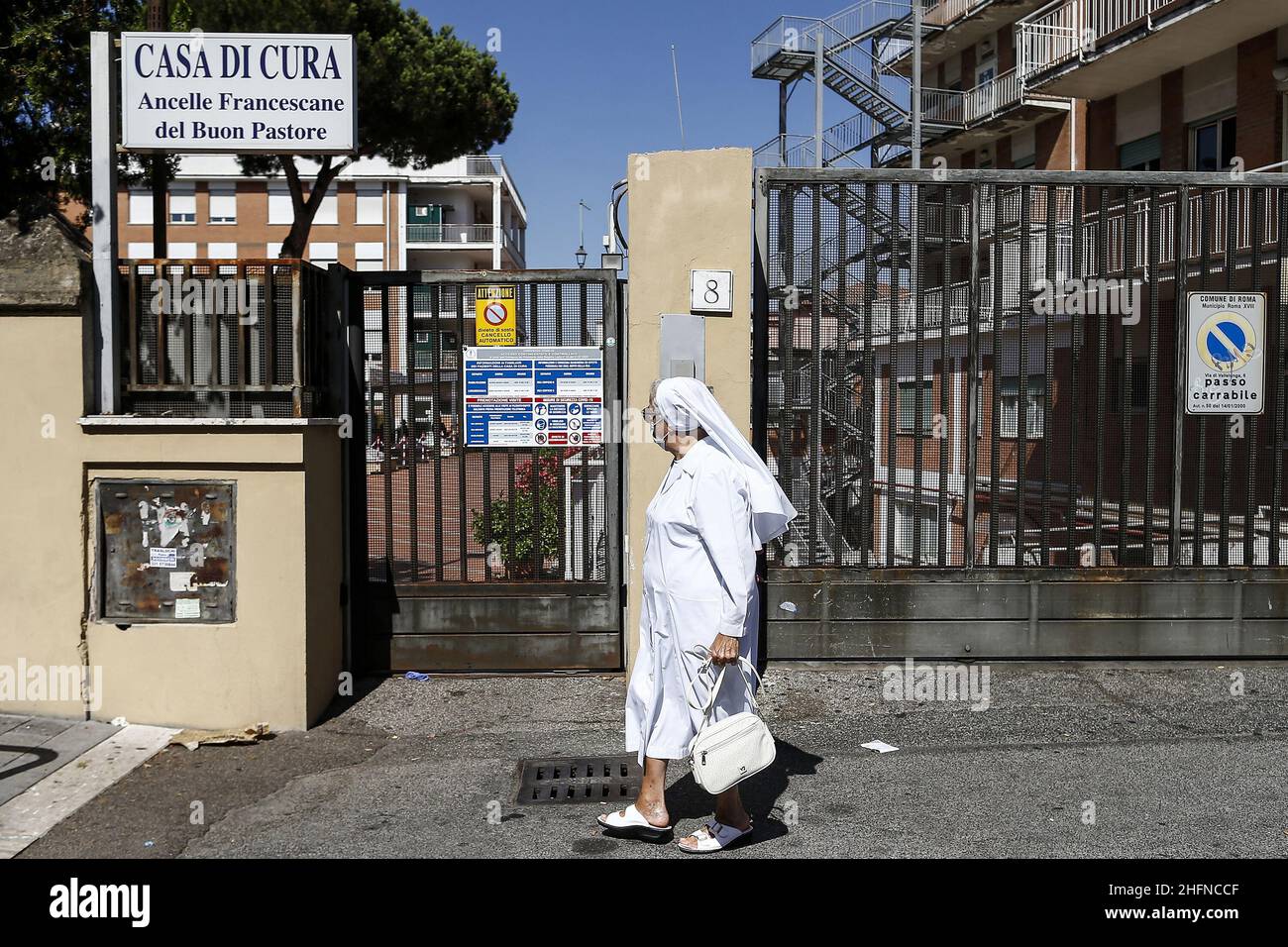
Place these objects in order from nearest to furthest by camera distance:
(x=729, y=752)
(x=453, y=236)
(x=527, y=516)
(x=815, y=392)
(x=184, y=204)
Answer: (x=729, y=752), (x=527, y=516), (x=815, y=392), (x=184, y=204), (x=453, y=236)

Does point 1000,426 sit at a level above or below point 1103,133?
below

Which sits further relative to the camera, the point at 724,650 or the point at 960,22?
the point at 960,22

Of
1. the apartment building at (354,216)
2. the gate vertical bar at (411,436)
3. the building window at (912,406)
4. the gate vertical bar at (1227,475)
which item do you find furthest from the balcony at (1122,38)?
the apartment building at (354,216)

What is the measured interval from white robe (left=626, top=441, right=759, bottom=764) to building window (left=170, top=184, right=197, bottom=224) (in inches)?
1988

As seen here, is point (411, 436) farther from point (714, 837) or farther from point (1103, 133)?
point (1103, 133)

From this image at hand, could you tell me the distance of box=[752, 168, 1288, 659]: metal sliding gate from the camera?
23.0 feet

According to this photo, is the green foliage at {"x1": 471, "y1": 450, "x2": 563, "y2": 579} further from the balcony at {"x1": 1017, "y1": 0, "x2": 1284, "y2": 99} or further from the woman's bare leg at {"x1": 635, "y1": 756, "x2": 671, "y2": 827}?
the balcony at {"x1": 1017, "y1": 0, "x2": 1284, "y2": 99}

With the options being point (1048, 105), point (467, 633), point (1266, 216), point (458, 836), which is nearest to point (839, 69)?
point (1048, 105)

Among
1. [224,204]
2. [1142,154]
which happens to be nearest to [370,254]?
[224,204]

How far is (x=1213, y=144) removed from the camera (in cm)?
1972

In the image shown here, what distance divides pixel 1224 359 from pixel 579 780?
4919mm

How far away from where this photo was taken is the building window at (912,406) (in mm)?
7246

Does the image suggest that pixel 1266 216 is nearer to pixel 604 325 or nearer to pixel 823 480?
pixel 823 480
